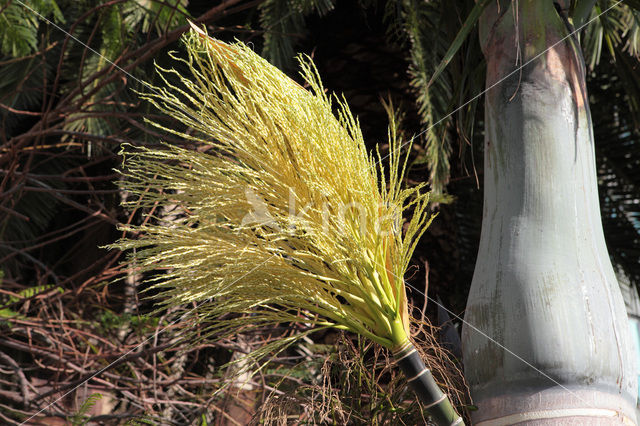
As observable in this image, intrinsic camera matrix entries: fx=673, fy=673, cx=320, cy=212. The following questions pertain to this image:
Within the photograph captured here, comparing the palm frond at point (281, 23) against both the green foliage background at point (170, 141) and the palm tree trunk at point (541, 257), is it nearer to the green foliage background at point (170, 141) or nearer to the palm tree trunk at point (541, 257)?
the green foliage background at point (170, 141)

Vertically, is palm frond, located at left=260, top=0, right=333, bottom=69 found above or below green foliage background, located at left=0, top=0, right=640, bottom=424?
above

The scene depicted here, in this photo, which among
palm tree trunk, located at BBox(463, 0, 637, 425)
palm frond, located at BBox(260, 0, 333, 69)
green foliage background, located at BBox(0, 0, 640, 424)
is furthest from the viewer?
palm frond, located at BBox(260, 0, 333, 69)

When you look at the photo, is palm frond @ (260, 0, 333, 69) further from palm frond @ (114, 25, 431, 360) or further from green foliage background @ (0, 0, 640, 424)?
palm frond @ (114, 25, 431, 360)

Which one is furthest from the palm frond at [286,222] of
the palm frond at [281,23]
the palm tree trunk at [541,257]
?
the palm frond at [281,23]

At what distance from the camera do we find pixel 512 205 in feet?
4.44

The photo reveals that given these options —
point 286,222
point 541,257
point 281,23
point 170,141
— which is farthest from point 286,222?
point 281,23

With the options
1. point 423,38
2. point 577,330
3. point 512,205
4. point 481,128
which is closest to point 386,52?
point 423,38

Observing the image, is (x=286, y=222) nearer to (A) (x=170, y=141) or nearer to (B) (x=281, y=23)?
(A) (x=170, y=141)

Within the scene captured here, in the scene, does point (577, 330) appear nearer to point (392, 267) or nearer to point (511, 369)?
point (511, 369)

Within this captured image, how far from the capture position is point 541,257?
1281mm

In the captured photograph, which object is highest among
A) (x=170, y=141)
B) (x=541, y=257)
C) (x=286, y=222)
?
(x=170, y=141)

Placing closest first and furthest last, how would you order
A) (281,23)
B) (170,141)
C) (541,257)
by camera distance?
(541,257) < (170,141) < (281,23)

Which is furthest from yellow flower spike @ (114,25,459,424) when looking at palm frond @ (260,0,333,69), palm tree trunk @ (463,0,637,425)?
palm frond @ (260,0,333,69)

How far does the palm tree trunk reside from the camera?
1.20 meters
